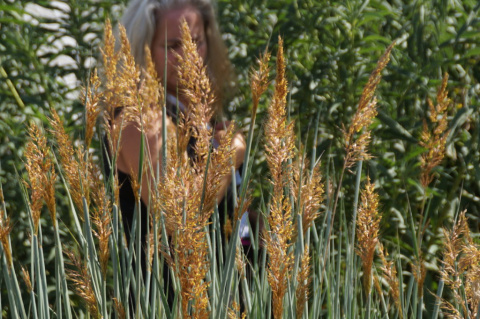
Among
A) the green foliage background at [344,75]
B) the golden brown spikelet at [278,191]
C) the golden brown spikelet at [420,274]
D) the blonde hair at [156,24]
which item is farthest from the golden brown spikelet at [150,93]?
the green foliage background at [344,75]

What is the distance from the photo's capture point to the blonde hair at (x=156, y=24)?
1.88m

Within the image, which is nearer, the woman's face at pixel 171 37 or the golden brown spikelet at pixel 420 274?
the golden brown spikelet at pixel 420 274

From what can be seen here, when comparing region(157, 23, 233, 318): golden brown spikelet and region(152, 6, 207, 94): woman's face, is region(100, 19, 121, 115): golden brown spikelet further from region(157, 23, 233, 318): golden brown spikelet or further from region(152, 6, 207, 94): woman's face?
region(152, 6, 207, 94): woman's face

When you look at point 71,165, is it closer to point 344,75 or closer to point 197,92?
point 197,92

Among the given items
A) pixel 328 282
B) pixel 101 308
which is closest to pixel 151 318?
pixel 101 308

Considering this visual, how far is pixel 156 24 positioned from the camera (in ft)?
6.20

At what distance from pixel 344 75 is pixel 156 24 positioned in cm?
65

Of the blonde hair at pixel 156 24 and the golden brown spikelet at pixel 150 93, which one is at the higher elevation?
the golden brown spikelet at pixel 150 93

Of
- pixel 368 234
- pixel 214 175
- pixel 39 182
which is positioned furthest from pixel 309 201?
pixel 39 182

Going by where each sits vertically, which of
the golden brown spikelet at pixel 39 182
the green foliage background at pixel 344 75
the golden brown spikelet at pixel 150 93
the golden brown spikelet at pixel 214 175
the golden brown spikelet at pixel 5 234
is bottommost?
the green foliage background at pixel 344 75

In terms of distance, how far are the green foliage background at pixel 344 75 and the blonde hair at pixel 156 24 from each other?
174 mm

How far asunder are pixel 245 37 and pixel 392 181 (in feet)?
2.27

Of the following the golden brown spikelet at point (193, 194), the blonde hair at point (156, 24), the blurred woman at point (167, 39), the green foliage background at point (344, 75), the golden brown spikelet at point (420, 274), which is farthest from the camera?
the green foliage background at point (344, 75)

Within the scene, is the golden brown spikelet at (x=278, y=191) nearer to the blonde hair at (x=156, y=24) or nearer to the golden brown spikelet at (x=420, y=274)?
the golden brown spikelet at (x=420, y=274)
